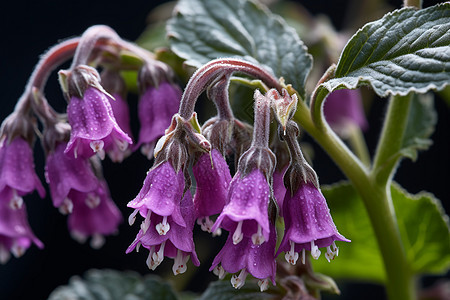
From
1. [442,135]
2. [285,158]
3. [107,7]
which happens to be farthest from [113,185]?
[285,158]

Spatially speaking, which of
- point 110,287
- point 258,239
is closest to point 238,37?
point 258,239

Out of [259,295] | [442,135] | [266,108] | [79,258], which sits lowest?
[79,258]

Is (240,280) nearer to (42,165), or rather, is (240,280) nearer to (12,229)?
(12,229)

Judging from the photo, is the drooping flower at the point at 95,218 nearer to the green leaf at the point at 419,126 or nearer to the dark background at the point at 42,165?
the green leaf at the point at 419,126

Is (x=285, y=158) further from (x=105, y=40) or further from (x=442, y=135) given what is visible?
(x=442, y=135)

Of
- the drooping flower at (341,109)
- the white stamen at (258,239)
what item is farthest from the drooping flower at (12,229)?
the drooping flower at (341,109)

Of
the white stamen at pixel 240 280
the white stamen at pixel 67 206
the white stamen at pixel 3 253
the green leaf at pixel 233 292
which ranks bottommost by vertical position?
the white stamen at pixel 3 253

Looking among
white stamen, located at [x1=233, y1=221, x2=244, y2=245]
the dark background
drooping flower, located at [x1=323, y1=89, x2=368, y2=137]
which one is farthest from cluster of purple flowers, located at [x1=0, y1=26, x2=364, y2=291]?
the dark background
